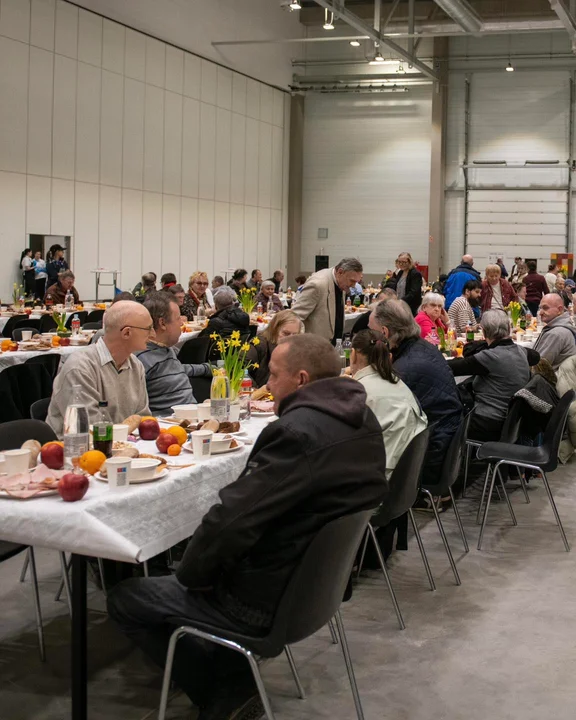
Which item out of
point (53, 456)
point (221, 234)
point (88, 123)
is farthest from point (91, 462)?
point (221, 234)

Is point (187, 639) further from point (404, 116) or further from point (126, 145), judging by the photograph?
point (404, 116)

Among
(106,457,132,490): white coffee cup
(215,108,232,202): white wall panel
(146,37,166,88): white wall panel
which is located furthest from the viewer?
(215,108,232,202): white wall panel

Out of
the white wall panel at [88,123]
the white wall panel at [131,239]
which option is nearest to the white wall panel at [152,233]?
the white wall panel at [131,239]

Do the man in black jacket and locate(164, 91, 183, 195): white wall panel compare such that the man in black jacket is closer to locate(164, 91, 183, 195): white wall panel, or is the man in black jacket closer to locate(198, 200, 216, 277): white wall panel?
locate(164, 91, 183, 195): white wall panel

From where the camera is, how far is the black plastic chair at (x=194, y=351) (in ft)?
25.1

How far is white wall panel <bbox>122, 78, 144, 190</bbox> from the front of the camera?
1830cm

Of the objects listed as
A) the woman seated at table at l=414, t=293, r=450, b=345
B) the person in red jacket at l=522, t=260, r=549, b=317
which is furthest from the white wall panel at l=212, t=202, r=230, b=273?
the woman seated at table at l=414, t=293, r=450, b=345

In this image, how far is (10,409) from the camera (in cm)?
545

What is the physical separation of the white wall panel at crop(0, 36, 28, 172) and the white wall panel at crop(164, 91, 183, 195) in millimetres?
4068

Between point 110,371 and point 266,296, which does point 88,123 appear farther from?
point 110,371

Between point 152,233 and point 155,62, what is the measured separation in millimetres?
3361

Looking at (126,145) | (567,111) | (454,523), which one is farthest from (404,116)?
(454,523)

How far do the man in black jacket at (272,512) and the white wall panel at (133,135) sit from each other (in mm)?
16265

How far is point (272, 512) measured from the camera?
2.54 m
